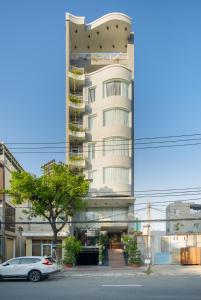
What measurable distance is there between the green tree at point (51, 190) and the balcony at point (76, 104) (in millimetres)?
14227

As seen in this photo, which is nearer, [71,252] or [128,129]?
[71,252]

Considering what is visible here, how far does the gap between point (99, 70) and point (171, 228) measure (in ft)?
144

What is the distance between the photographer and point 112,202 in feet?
155

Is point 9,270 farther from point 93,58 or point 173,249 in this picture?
point 93,58

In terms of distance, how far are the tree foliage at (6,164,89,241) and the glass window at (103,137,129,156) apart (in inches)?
472

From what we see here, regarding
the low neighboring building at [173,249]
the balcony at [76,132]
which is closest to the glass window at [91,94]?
the balcony at [76,132]

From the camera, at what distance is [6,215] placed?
4069 cm

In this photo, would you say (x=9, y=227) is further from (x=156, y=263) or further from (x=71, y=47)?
(x=71, y=47)

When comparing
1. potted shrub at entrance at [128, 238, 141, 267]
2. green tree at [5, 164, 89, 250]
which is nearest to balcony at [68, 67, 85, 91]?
green tree at [5, 164, 89, 250]

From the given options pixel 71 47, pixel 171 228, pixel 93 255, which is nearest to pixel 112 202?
pixel 93 255

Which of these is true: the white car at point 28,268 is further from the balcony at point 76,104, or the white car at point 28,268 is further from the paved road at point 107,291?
the balcony at point 76,104

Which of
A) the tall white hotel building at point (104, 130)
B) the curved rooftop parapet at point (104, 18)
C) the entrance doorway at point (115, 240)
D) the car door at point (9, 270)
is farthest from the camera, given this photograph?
the curved rooftop parapet at point (104, 18)

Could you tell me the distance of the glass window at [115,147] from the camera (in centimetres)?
4812

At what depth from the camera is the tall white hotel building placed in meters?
47.8
